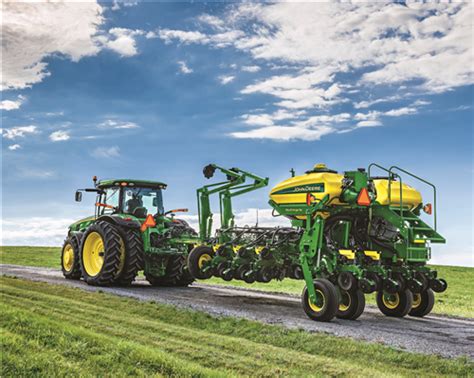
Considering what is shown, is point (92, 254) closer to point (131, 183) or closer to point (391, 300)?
point (131, 183)

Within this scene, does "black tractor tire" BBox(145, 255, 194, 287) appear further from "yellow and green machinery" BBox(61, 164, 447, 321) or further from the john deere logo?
the john deere logo

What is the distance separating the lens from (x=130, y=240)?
15.5 metres

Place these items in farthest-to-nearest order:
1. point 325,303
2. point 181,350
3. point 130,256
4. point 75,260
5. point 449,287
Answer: point 449,287 < point 75,260 < point 130,256 < point 325,303 < point 181,350

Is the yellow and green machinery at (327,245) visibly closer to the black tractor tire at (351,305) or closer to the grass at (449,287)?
the black tractor tire at (351,305)

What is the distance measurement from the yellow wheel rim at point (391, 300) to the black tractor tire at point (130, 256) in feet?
22.4

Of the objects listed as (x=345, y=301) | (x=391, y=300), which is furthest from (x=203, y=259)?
(x=391, y=300)

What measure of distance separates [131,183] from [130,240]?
7.42ft

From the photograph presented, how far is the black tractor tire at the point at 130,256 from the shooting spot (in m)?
15.4

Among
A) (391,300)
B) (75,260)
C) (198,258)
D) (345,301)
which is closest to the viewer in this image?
(345,301)

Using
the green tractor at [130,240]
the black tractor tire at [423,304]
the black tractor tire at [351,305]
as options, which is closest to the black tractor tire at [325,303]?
Result: the black tractor tire at [351,305]

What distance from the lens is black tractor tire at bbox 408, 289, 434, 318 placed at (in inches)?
486

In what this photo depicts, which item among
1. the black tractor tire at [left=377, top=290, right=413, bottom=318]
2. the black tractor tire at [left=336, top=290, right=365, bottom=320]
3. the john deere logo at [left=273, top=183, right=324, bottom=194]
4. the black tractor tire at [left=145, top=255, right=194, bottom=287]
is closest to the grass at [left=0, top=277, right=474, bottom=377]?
the black tractor tire at [left=336, top=290, right=365, bottom=320]

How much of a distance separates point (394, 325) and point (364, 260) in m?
1.40

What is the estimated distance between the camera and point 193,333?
954 centimetres
